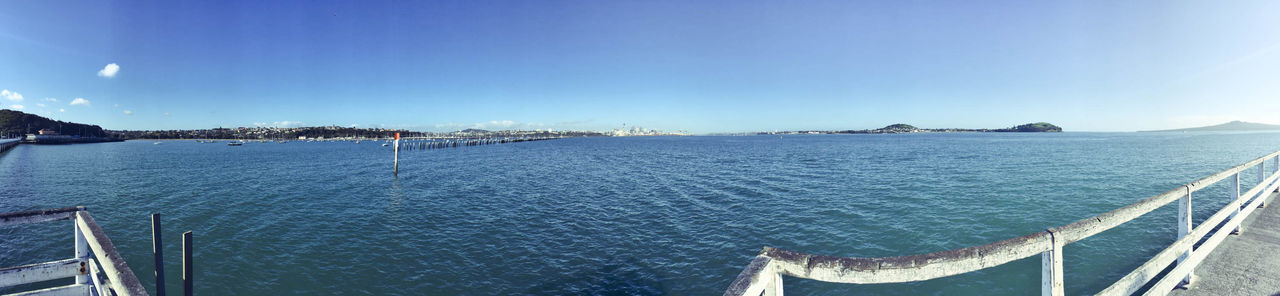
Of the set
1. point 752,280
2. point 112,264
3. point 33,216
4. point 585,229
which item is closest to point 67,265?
point 33,216

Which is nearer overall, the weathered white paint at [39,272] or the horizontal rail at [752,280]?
the horizontal rail at [752,280]

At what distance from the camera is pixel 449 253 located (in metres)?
13.0

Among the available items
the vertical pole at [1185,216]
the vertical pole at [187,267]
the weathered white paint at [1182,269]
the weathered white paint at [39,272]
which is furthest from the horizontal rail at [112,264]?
the vertical pole at [1185,216]

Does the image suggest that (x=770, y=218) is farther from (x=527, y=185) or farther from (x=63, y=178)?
(x=63, y=178)

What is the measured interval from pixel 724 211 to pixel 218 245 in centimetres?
1751

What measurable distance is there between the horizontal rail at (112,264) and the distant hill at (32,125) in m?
256

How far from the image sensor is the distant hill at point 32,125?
154837 millimetres

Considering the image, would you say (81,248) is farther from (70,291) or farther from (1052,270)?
(1052,270)

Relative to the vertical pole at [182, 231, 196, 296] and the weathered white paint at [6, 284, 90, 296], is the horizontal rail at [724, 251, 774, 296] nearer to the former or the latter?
the vertical pole at [182, 231, 196, 296]

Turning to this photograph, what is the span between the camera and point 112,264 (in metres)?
4.54

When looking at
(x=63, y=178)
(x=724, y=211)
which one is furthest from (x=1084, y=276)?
(x=63, y=178)

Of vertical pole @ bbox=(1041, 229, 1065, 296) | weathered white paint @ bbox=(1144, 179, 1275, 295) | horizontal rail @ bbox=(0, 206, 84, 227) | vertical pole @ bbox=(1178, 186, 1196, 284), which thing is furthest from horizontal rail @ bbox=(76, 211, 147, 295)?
vertical pole @ bbox=(1178, 186, 1196, 284)

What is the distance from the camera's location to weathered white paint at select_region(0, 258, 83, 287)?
18.3 ft

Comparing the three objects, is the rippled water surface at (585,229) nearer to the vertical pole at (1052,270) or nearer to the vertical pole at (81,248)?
the vertical pole at (81,248)
